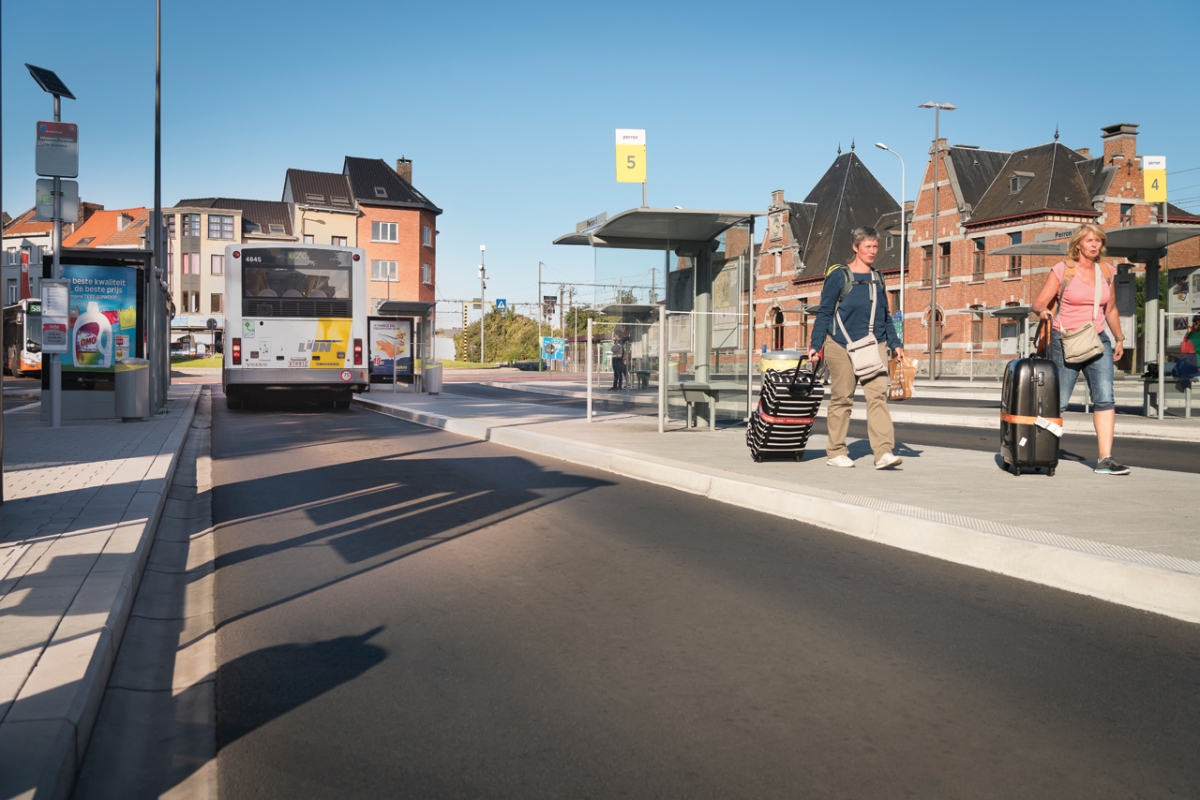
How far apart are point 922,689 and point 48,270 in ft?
49.6

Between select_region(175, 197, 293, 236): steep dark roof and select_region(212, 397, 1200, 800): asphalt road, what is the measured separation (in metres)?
70.9

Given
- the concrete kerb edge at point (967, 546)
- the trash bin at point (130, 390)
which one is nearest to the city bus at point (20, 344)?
the trash bin at point (130, 390)

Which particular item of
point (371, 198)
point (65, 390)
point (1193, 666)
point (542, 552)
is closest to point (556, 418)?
point (65, 390)

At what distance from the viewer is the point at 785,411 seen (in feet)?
31.1

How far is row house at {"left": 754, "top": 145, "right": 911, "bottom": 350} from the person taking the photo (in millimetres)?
60466

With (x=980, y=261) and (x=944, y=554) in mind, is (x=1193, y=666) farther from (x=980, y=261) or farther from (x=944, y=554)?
(x=980, y=261)

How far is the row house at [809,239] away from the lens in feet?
198

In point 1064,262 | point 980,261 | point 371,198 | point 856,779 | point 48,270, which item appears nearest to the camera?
point 856,779

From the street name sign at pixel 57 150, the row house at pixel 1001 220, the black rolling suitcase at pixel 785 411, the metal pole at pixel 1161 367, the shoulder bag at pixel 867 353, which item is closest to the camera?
the shoulder bag at pixel 867 353

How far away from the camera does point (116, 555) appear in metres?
5.40

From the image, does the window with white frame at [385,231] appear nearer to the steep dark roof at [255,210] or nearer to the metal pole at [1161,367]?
the steep dark roof at [255,210]

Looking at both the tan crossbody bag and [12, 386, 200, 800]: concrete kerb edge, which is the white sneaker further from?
[12, 386, 200, 800]: concrete kerb edge

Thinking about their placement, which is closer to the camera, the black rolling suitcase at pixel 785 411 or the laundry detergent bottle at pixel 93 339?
the black rolling suitcase at pixel 785 411

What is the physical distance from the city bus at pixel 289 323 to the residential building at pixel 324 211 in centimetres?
4851
